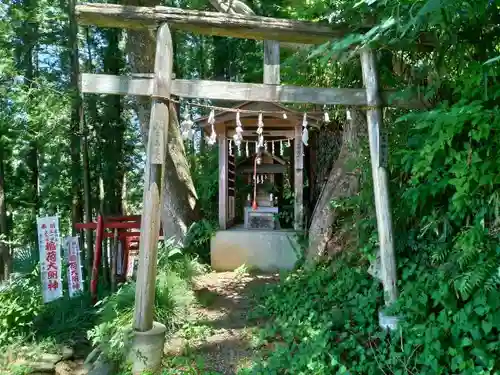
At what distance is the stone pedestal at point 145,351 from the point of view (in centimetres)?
387

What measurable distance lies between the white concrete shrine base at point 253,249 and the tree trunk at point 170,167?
0.94 metres

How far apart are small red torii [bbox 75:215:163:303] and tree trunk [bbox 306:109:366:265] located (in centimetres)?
311

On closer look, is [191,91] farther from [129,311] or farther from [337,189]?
[337,189]

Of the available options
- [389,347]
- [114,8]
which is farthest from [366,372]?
[114,8]

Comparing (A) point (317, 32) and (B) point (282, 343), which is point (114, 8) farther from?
(B) point (282, 343)

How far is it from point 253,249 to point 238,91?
392 cm

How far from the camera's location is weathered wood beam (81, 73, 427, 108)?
386cm

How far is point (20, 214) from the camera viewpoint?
14.9 meters

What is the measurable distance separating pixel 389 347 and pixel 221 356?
1.87m

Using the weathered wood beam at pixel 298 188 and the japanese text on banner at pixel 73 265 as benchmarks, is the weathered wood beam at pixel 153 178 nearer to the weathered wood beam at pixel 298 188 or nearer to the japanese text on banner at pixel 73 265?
the japanese text on banner at pixel 73 265

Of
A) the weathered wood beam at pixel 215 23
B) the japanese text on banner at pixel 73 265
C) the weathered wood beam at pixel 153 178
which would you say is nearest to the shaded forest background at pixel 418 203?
the weathered wood beam at pixel 215 23

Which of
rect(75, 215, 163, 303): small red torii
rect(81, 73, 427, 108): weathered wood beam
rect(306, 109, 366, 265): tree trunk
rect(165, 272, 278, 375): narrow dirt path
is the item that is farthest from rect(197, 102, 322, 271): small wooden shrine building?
rect(81, 73, 427, 108): weathered wood beam

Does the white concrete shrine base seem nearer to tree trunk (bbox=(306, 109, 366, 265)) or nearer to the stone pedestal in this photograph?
tree trunk (bbox=(306, 109, 366, 265))

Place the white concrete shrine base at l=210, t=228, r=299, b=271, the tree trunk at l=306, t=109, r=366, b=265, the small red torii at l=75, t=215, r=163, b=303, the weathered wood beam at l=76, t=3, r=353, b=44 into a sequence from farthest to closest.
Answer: the white concrete shrine base at l=210, t=228, r=299, b=271 < the small red torii at l=75, t=215, r=163, b=303 < the tree trunk at l=306, t=109, r=366, b=265 < the weathered wood beam at l=76, t=3, r=353, b=44
